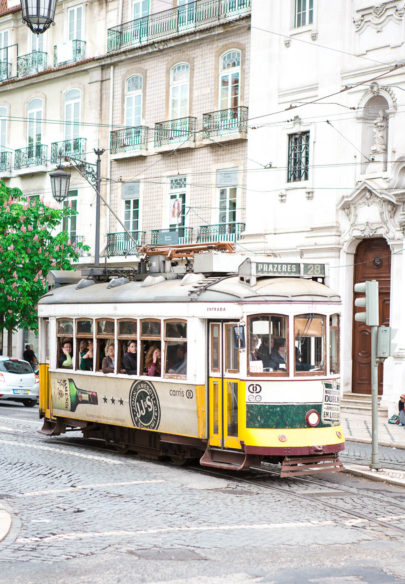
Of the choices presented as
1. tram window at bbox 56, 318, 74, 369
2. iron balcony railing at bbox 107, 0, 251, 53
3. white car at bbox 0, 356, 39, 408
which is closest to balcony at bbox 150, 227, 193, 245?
white car at bbox 0, 356, 39, 408

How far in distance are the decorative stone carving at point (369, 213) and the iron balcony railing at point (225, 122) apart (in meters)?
4.89

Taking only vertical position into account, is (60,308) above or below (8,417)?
above

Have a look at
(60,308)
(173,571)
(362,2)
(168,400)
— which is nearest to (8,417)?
(60,308)

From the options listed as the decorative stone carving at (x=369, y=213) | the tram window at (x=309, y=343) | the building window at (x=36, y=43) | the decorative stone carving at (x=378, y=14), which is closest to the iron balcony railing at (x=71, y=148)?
the building window at (x=36, y=43)

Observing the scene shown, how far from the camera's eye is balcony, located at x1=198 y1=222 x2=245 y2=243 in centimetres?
3156

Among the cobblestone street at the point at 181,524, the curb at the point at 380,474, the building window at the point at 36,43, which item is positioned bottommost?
the curb at the point at 380,474

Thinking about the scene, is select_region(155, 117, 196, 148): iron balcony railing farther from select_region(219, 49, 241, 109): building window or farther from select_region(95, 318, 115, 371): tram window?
select_region(95, 318, 115, 371): tram window

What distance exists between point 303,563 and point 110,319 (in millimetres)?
8655

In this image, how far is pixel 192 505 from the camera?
12.8 metres

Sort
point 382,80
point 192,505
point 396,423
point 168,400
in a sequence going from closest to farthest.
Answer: point 192,505, point 168,400, point 396,423, point 382,80

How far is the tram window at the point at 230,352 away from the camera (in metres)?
15.0

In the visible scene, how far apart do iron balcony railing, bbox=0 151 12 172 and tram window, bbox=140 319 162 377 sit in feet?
84.2

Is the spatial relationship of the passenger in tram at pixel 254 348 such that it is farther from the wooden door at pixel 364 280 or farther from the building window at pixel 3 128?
the building window at pixel 3 128

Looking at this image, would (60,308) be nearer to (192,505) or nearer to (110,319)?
(110,319)
